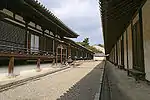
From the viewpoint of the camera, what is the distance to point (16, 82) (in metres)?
10.8

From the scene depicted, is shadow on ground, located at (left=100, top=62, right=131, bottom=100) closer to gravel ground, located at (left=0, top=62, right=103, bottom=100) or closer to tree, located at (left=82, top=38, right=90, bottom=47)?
gravel ground, located at (left=0, top=62, right=103, bottom=100)

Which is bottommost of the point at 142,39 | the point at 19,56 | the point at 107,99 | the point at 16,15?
the point at 107,99

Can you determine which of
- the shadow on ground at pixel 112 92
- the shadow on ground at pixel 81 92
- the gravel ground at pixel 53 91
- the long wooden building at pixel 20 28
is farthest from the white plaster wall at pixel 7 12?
the shadow on ground at pixel 112 92

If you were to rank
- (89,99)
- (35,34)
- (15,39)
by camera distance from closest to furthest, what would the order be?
(89,99), (15,39), (35,34)

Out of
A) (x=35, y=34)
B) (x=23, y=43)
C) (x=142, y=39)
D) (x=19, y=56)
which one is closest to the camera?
(x=142, y=39)

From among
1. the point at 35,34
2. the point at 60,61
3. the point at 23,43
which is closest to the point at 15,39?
the point at 23,43

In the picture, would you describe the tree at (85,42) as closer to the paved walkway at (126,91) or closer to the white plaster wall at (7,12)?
the white plaster wall at (7,12)

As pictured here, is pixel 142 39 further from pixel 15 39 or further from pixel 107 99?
pixel 15 39

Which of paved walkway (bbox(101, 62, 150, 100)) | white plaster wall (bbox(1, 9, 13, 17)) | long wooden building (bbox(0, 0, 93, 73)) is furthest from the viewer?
white plaster wall (bbox(1, 9, 13, 17))

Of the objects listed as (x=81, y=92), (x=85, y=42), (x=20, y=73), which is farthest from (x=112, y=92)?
(x=85, y=42)

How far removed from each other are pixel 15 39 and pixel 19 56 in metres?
1.65

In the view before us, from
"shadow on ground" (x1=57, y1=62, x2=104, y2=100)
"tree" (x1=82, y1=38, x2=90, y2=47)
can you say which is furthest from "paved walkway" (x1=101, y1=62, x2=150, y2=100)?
"tree" (x1=82, y1=38, x2=90, y2=47)

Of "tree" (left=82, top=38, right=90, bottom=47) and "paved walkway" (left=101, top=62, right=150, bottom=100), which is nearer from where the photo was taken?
"paved walkway" (left=101, top=62, right=150, bottom=100)

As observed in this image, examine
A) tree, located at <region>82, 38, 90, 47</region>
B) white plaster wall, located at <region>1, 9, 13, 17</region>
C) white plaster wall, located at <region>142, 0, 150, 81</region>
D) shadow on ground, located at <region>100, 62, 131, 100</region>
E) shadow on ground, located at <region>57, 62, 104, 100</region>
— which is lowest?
shadow on ground, located at <region>100, 62, 131, 100</region>
